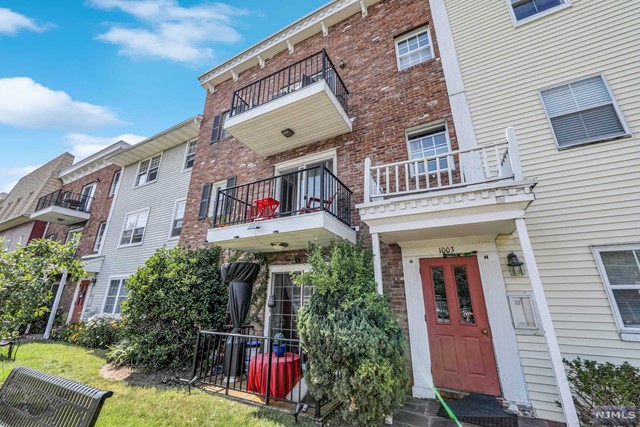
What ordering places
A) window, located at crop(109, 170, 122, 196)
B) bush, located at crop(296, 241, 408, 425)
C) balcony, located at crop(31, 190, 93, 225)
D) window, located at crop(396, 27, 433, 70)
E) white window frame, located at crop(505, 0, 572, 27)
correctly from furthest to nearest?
window, located at crop(109, 170, 122, 196), balcony, located at crop(31, 190, 93, 225), window, located at crop(396, 27, 433, 70), white window frame, located at crop(505, 0, 572, 27), bush, located at crop(296, 241, 408, 425)

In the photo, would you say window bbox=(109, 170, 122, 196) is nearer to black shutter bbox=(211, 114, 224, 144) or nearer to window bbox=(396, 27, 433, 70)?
black shutter bbox=(211, 114, 224, 144)

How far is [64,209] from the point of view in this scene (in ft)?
47.0

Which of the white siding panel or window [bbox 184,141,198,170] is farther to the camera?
window [bbox 184,141,198,170]

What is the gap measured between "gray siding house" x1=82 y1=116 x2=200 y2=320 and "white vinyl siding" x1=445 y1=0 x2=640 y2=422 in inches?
441

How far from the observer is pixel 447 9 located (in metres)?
6.91

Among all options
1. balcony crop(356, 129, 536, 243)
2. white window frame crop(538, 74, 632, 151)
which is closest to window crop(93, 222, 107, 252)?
balcony crop(356, 129, 536, 243)

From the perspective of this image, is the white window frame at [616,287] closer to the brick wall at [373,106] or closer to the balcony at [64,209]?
the brick wall at [373,106]

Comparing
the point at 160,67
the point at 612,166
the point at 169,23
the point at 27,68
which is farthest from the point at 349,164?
the point at 27,68

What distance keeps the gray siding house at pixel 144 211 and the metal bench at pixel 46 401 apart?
25.7 feet

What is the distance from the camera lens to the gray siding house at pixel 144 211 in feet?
37.3

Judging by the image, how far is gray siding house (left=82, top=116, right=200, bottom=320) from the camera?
11.4m

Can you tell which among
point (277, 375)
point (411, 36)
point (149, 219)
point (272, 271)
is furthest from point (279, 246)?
point (149, 219)

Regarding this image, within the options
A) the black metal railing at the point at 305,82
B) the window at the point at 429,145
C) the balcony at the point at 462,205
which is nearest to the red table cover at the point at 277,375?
the balcony at the point at 462,205

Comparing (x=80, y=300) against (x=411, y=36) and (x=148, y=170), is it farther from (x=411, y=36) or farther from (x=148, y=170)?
(x=411, y=36)
